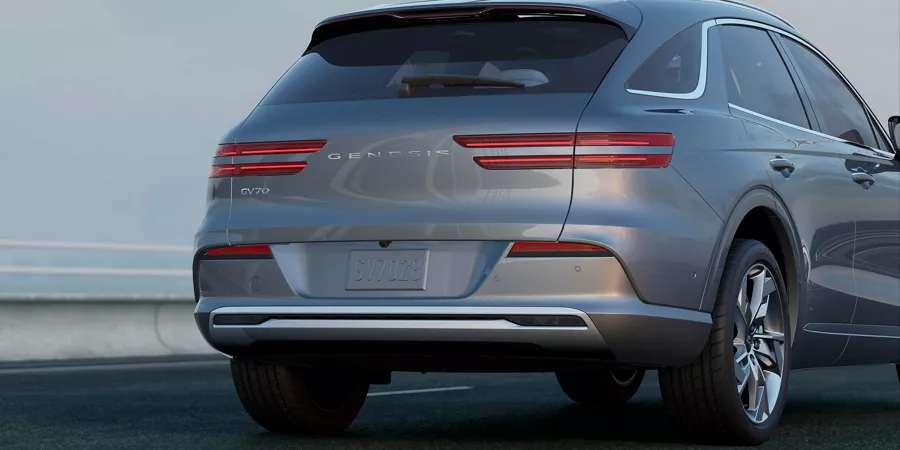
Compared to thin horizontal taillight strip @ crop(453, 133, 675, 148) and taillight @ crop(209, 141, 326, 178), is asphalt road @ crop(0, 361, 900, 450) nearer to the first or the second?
taillight @ crop(209, 141, 326, 178)

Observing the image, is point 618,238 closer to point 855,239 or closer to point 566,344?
point 566,344

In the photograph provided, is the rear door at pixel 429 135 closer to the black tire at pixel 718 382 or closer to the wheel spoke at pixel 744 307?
the black tire at pixel 718 382

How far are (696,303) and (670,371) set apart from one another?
1.26 ft

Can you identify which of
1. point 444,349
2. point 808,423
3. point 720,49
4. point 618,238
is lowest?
A: point 808,423

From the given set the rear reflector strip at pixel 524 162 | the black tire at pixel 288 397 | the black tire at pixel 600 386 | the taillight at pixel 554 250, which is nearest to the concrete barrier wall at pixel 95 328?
the black tire at pixel 600 386

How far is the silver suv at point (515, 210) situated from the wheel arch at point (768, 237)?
0.01 meters

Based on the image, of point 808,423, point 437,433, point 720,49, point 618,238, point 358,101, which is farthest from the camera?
point 808,423

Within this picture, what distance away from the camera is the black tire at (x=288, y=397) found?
6.55 metres

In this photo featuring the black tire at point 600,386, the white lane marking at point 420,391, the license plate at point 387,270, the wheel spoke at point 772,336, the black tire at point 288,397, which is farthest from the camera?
the white lane marking at point 420,391

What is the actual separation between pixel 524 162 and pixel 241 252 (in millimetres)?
1169

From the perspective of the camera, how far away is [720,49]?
6.43 metres

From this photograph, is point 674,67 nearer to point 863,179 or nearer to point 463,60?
point 463,60

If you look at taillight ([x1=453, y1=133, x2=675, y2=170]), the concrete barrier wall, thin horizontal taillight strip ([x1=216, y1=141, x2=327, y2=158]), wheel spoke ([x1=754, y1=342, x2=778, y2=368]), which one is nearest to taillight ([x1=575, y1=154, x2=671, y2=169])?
taillight ([x1=453, y1=133, x2=675, y2=170])

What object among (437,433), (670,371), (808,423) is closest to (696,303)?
(670,371)
